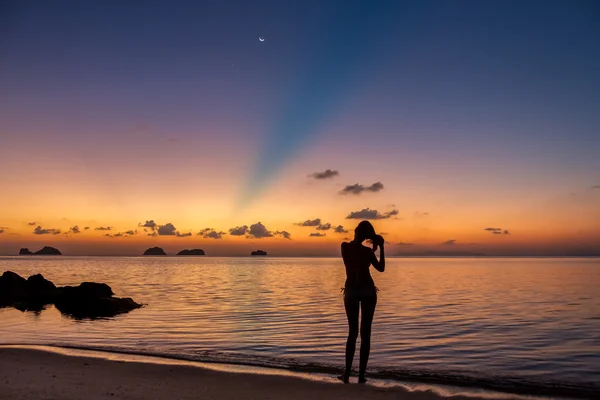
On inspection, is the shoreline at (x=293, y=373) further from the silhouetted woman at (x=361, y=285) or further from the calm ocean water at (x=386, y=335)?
the silhouetted woman at (x=361, y=285)

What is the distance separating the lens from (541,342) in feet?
63.1

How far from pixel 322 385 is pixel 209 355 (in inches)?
242

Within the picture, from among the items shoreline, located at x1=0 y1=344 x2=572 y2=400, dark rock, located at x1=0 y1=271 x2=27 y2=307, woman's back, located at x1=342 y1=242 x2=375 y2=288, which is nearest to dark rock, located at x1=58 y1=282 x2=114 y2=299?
dark rock, located at x1=0 y1=271 x2=27 y2=307

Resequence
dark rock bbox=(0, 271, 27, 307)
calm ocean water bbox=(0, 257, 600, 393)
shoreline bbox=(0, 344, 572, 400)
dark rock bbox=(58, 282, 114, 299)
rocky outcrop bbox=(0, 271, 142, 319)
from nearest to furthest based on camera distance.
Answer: shoreline bbox=(0, 344, 572, 400), calm ocean water bbox=(0, 257, 600, 393), rocky outcrop bbox=(0, 271, 142, 319), dark rock bbox=(58, 282, 114, 299), dark rock bbox=(0, 271, 27, 307)

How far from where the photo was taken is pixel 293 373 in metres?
12.6

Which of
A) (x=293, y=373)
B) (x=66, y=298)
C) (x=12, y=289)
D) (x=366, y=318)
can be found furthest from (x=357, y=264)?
(x=12, y=289)

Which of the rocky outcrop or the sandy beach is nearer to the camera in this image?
the sandy beach

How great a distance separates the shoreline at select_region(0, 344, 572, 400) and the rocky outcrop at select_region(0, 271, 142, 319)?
44.9 feet

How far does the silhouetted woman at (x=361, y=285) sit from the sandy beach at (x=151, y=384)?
101 cm

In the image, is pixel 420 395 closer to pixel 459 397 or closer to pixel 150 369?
pixel 459 397

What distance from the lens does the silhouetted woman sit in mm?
10508

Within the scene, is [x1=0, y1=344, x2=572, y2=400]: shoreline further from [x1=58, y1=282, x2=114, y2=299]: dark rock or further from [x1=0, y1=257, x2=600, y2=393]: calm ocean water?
[x1=58, y1=282, x2=114, y2=299]: dark rock

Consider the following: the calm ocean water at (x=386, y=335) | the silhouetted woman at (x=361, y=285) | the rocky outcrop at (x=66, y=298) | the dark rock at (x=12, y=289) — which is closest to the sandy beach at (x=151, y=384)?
the silhouetted woman at (x=361, y=285)

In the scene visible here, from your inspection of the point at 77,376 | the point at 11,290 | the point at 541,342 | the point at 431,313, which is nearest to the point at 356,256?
the point at 77,376
